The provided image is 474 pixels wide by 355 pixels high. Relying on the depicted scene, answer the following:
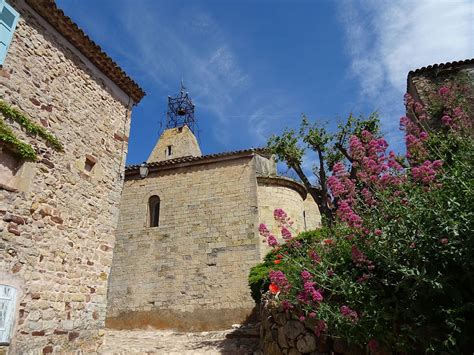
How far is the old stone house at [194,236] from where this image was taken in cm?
1223

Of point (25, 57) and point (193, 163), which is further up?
point (193, 163)

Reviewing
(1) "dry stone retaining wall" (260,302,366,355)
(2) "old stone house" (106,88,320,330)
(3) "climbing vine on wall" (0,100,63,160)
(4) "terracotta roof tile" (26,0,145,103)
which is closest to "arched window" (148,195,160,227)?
(2) "old stone house" (106,88,320,330)

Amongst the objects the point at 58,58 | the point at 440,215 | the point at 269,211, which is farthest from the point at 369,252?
the point at 269,211

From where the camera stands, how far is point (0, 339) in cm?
493

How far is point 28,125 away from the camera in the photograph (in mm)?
5980

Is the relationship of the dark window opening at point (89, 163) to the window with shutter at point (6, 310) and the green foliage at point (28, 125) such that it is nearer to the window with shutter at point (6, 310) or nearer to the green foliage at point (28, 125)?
the green foliage at point (28, 125)

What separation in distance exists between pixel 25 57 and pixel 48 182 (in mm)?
2235

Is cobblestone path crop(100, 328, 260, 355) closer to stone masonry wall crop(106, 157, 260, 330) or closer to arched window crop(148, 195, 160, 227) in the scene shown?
stone masonry wall crop(106, 157, 260, 330)

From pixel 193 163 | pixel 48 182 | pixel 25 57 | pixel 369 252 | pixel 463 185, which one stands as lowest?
pixel 369 252

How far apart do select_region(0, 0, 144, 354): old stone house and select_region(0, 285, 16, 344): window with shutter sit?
0.01 meters

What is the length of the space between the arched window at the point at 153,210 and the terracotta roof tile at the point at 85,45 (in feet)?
20.2

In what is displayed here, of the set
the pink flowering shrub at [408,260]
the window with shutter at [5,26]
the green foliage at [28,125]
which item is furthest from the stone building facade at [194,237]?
the window with shutter at [5,26]

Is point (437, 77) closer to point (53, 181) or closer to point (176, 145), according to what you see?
point (53, 181)

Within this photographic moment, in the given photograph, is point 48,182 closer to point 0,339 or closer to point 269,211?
point 0,339
